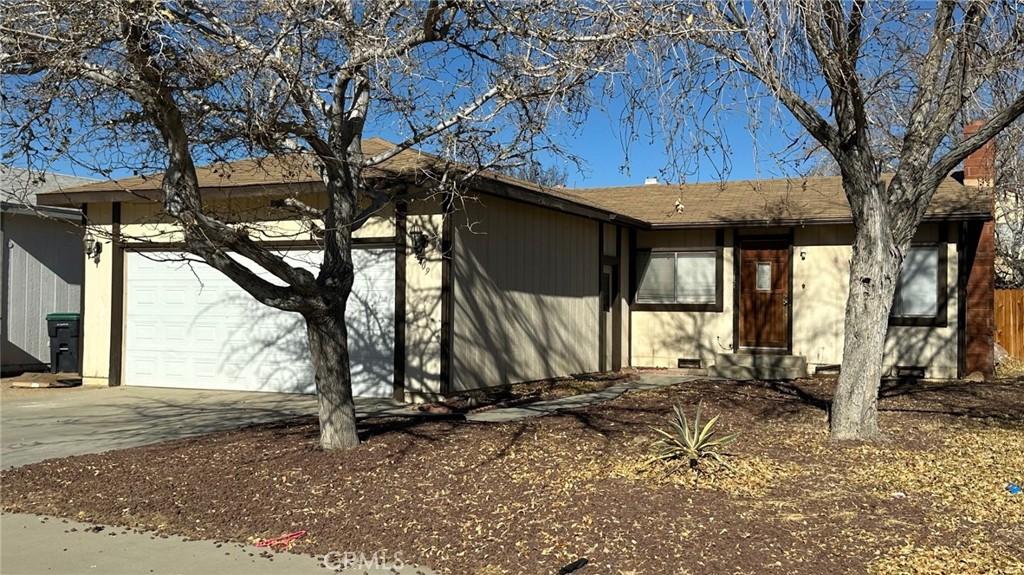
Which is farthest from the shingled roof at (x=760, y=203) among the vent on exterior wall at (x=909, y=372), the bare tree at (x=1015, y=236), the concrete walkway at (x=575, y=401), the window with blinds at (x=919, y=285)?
the bare tree at (x=1015, y=236)

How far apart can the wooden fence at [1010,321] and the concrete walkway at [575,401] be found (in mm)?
8568

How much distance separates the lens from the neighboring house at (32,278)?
57.5 ft

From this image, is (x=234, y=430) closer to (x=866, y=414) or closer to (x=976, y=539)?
(x=866, y=414)

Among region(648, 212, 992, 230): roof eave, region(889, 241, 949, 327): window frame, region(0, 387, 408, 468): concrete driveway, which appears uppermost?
region(648, 212, 992, 230): roof eave

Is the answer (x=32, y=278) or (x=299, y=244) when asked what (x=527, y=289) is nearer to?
(x=299, y=244)

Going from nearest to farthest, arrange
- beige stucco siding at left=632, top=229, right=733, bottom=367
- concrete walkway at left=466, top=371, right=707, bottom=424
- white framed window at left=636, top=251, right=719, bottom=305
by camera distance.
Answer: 1. concrete walkway at left=466, top=371, right=707, bottom=424
2. beige stucco siding at left=632, top=229, right=733, bottom=367
3. white framed window at left=636, top=251, right=719, bottom=305

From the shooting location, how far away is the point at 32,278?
18.2 meters

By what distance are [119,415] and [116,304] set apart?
3.89 m

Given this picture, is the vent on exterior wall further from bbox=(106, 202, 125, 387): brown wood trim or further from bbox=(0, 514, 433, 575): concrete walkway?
bbox=(106, 202, 125, 387): brown wood trim

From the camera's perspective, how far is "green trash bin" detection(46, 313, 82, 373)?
16.7 meters

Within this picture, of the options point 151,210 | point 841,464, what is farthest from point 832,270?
point 151,210

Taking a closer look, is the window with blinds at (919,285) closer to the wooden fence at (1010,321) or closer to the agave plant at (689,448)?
the wooden fence at (1010,321)

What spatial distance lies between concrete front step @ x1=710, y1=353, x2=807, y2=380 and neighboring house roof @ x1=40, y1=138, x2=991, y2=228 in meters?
2.62

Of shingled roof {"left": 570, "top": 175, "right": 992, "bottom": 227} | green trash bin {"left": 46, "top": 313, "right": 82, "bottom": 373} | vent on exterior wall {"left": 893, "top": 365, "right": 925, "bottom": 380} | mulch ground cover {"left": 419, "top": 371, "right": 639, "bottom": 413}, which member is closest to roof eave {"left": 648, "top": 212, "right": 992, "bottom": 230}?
shingled roof {"left": 570, "top": 175, "right": 992, "bottom": 227}
